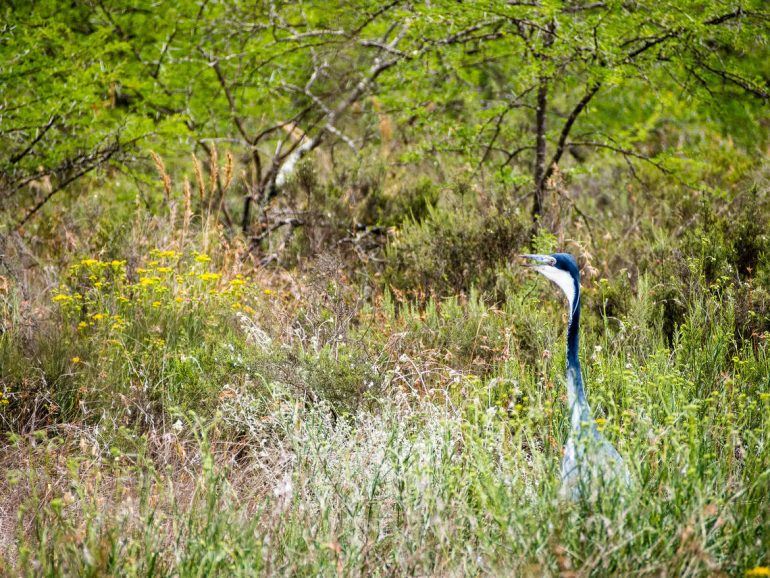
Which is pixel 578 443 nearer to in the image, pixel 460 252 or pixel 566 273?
pixel 566 273

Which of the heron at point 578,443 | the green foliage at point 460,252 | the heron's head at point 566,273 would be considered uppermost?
the heron's head at point 566,273

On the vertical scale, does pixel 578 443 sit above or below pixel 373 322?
above

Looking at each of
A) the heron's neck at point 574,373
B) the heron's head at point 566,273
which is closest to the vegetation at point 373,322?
the heron's neck at point 574,373

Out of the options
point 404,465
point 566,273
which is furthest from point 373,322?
point 404,465

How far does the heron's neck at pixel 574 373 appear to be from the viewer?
279 centimetres

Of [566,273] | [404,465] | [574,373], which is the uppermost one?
[566,273]

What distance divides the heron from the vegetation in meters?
0.07

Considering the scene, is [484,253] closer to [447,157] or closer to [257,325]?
[257,325]

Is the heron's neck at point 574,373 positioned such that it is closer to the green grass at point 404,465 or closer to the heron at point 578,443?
the heron at point 578,443

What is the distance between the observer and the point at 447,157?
8211mm

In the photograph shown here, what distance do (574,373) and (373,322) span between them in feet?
7.00

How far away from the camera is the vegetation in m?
2.55

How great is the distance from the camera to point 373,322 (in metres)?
4.86

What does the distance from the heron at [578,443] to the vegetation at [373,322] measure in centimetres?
7
